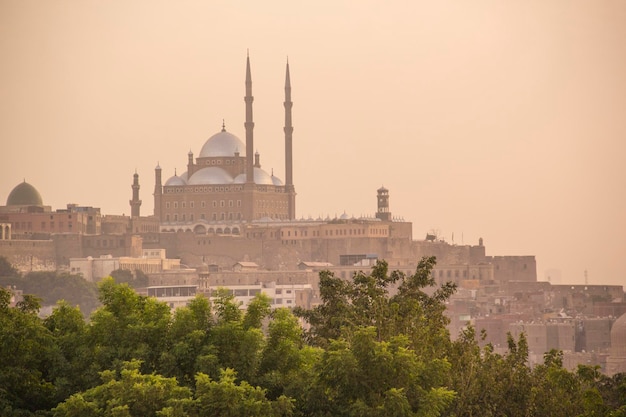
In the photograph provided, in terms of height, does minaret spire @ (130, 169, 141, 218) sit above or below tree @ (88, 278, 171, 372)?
above

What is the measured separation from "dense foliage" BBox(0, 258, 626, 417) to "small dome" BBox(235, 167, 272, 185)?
78675 mm

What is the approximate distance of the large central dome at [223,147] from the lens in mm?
111438

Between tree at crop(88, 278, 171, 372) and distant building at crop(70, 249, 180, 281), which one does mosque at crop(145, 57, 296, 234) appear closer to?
distant building at crop(70, 249, 180, 281)

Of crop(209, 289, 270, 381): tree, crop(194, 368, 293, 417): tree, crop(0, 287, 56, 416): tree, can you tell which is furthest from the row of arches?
crop(194, 368, 293, 417): tree

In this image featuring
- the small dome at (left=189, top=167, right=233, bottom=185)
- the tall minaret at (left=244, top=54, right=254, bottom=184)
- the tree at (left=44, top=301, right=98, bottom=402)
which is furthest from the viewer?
the small dome at (left=189, top=167, right=233, bottom=185)

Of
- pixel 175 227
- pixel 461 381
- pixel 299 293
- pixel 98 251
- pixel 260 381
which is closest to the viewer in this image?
pixel 260 381

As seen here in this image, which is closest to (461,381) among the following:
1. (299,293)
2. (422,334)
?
(422,334)

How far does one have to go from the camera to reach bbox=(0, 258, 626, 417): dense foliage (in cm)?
2489

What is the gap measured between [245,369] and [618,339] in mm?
50528

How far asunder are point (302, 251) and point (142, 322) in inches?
3116

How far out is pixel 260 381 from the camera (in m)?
26.3

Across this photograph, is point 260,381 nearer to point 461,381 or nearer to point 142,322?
point 142,322

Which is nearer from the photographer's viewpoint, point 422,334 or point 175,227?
point 422,334

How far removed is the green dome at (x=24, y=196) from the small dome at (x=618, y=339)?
136 ft
